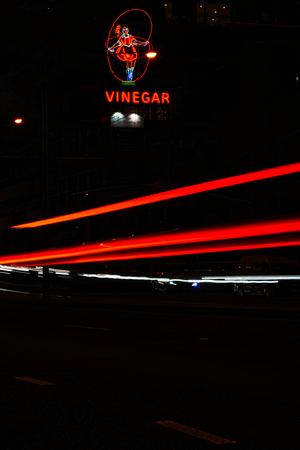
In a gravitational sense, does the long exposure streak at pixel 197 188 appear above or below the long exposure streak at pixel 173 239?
above

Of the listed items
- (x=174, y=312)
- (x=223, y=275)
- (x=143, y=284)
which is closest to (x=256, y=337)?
(x=174, y=312)

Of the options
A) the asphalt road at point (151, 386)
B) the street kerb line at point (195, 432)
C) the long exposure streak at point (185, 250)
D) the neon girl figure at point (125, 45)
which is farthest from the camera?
the neon girl figure at point (125, 45)

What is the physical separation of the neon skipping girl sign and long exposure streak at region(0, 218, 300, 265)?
23.7m

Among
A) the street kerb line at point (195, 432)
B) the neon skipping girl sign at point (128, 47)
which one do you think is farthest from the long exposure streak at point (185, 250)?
the neon skipping girl sign at point (128, 47)

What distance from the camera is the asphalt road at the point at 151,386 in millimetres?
6621

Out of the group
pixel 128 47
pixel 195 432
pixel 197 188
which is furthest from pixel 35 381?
pixel 128 47

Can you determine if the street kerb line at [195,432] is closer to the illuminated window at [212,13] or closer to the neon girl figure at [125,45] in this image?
the neon girl figure at [125,45]

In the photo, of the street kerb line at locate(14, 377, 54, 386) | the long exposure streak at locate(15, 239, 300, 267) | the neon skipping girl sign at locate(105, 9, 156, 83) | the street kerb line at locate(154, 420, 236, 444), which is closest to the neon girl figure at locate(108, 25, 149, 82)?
the neon skipping girl sign at locate(105, 9, 156, 83)

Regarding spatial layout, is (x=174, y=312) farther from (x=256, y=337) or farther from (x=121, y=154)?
(x=121, y=154)

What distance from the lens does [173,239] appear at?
857 inches

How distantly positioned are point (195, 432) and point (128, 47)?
166 ft

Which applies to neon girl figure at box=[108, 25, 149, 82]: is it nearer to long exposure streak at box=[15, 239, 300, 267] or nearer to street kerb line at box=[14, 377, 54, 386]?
long exposure streak at box=[15, 239, 300, 267]

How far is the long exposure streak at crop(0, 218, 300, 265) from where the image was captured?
16641 millimetres

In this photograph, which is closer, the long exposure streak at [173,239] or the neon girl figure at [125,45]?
the long exposure streak at [173,239]
